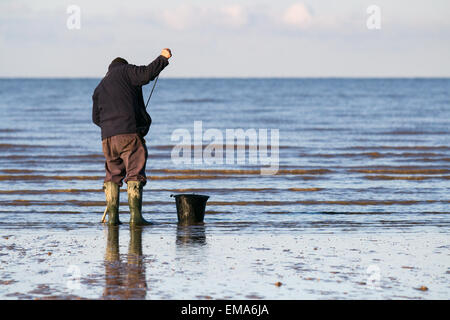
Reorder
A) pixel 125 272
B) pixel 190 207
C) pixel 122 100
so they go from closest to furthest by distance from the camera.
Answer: pixel 125 272 → pixel 122 100 → pixel 190 207

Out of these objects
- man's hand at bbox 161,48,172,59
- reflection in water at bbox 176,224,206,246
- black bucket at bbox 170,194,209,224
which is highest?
man's hand at bbox 161,48,172,59

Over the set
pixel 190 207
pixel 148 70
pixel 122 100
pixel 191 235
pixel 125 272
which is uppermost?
pixel 148 70

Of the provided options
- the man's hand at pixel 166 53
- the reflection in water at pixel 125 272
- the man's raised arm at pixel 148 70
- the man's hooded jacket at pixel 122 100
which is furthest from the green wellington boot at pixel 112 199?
the man's hand at pixel 166 53

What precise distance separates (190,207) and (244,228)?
795mm

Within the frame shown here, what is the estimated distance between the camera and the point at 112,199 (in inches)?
392

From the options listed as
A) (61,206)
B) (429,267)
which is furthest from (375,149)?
(429,267)

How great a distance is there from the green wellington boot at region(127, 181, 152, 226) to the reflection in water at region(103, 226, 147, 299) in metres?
0.88

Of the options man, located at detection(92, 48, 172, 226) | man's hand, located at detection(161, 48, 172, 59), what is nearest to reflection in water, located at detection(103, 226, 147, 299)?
man, located at detection(92, 48, 172, 226)

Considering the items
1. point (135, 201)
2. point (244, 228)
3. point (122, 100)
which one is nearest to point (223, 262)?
point (244, 228)

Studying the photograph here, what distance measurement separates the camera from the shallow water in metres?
6.71

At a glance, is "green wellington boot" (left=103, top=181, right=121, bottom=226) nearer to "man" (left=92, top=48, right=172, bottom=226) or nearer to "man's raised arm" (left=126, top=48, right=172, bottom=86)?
"man" (left=92, top=48, right=172, bottom=226)

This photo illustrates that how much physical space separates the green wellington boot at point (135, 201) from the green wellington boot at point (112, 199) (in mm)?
176

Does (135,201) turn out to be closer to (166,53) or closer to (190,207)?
(190,207)

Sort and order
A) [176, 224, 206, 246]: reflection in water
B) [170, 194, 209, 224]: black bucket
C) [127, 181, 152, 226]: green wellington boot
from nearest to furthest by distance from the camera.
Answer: [176, 224, 206, 246]: reflection in water → [127, 181, 152, 226]: green wellington boot → [170, 194, 209, 224]: black bucket
